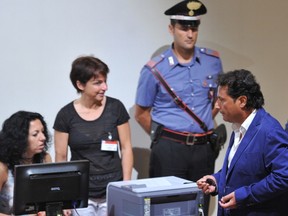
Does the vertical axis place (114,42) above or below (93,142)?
above

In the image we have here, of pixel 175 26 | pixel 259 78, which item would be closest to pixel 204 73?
pixel 175 26

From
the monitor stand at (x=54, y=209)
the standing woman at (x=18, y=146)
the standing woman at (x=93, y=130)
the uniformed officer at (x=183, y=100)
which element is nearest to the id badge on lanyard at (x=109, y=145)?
the standing woman at (x=93, y=130)

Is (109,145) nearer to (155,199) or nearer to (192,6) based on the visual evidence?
(155,199)

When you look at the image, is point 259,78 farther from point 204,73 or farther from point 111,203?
point 111,203

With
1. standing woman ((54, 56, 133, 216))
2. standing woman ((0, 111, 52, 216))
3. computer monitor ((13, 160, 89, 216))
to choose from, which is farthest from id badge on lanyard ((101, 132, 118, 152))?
computer monitor ((13, 160, 89, 216))

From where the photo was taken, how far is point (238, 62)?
4.91 m

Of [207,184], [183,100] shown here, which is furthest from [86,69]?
[207,184]

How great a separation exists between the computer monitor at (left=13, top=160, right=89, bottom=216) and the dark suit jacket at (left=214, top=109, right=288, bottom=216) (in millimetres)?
739

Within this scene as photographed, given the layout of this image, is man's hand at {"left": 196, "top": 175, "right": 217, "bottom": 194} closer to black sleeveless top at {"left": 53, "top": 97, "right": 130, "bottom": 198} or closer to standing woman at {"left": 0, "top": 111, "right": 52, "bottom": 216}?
black sleeveless top at {"left": 53, "top": 97, "right": 130, "bottom": 198}

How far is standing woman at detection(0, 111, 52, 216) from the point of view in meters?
3.16

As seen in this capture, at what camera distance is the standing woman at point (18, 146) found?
3164mm

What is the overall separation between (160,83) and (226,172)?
1.32 metres

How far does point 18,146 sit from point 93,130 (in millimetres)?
528

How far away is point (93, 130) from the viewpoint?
3.56 metres
